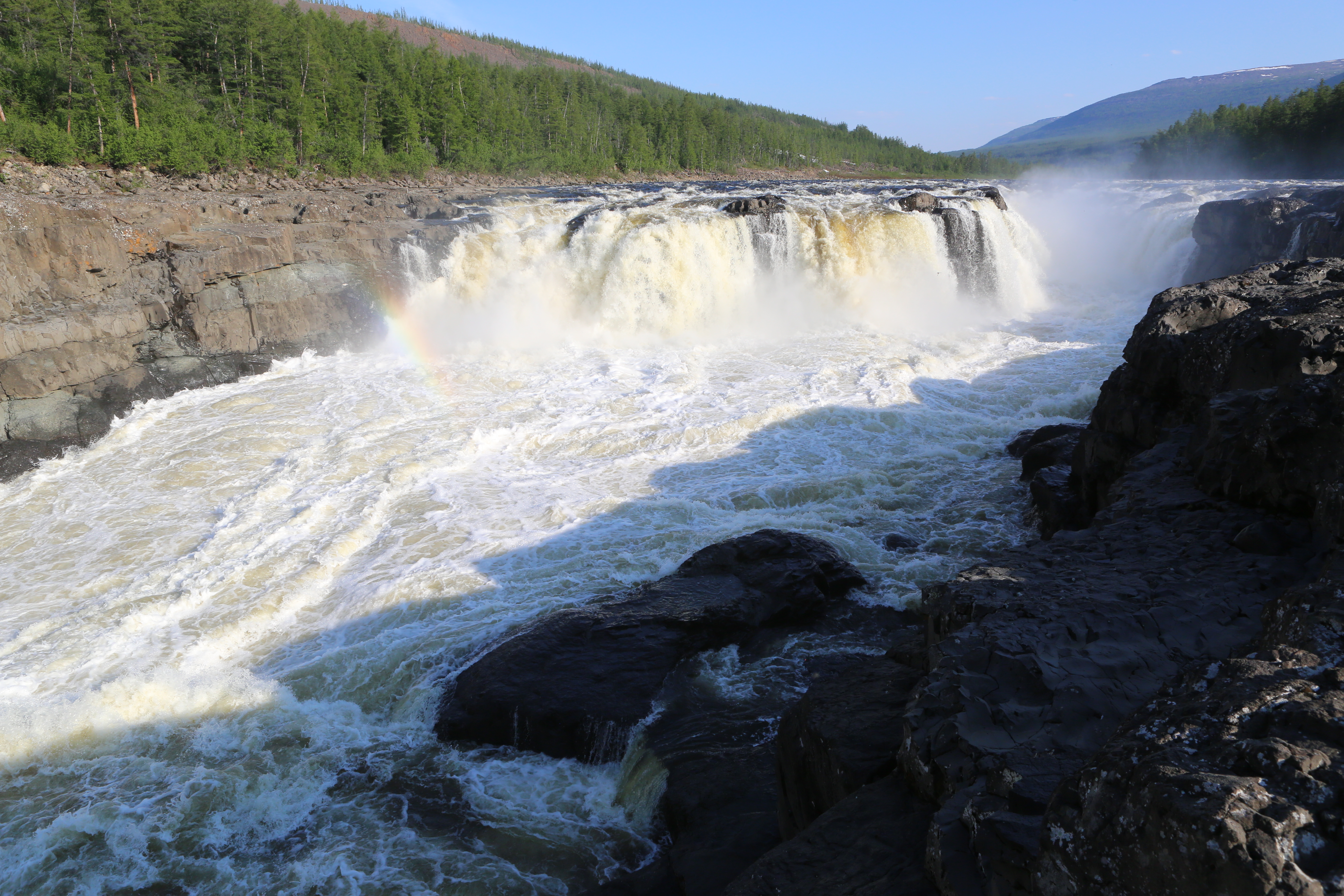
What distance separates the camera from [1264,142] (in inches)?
1763

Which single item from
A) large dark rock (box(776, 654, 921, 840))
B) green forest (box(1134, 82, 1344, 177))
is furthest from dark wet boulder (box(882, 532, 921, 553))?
green forest (box(1134, 82, 1344, 177))

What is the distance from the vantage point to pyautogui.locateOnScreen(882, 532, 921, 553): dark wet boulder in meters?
8.66

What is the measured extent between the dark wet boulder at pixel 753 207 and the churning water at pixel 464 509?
46 cm

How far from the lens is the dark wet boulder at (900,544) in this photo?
866 cm

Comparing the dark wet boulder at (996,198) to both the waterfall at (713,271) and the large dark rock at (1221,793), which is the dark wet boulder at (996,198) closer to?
the waterfall at (713,271)

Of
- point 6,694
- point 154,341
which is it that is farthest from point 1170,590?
point 154,341

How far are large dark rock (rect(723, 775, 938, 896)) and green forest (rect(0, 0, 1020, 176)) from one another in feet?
96.4

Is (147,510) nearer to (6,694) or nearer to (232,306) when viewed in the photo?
(6,694)

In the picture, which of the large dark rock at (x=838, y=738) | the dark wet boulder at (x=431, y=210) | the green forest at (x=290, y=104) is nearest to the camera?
the large dark rock at (x=838, y=738)

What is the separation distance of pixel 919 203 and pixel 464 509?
17.9m

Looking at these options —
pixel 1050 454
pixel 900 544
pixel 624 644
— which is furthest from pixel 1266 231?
pixel 624 644

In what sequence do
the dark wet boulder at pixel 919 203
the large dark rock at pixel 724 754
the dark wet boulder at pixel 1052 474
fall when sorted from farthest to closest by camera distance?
1. the dark wet boulder at pixel 919 203
2. the dark wet boulder at pixel 1052 474
3. the large dark rock at pixel 724 754

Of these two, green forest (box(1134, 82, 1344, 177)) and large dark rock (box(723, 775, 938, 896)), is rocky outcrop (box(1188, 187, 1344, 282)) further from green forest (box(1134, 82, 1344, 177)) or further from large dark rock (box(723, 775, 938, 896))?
green forest (box(1134, 82, 1344, 177))

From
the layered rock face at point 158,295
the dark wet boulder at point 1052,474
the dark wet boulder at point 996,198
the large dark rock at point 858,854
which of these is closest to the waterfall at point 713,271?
the dark wet boulder at point 996,198
